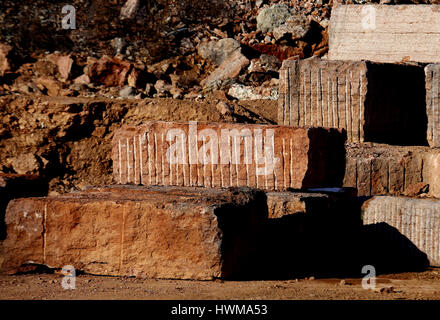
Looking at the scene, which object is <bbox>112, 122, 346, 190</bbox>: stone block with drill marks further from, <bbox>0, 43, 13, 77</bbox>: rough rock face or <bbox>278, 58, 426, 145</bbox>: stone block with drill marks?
<bbox>0, 43, 13, 77</bbox>: rough rock face

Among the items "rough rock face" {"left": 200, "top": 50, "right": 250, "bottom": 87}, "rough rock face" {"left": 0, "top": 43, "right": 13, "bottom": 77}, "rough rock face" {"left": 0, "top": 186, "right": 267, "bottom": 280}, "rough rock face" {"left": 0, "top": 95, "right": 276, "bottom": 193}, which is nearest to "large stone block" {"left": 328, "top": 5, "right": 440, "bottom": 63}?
"rough rock face" {"left": 0, "top": 95, "right": 276, "bottom": 193}

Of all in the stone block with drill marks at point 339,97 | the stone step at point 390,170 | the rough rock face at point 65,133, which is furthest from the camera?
the rough rock face at point 65,133

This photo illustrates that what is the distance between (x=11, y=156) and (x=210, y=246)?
5.20m

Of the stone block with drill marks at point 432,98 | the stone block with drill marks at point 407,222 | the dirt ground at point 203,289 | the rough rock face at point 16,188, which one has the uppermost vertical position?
the stone block with drill marks at point 432,98

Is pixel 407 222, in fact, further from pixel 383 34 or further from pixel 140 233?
pixel 383 34

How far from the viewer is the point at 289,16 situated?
1106cm

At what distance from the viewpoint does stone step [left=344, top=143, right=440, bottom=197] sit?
247 inches

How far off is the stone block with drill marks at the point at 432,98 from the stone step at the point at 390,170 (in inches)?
20.2

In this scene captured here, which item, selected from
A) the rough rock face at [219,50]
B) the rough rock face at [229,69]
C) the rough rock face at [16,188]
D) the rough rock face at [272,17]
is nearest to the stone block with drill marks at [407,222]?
the rough rock face at [16,188]

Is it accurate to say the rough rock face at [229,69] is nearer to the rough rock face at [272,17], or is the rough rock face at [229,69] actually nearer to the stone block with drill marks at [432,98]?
the rough rock face at [272,17]

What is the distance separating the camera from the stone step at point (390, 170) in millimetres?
6266

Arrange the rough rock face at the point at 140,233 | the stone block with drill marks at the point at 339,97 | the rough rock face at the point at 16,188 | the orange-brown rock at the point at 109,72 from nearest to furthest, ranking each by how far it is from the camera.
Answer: the rough rock face at the point at 140,233
the rough rock face at the point at 16,188
the stone block with drill marks at the point at 339,97
the orange-brown rock at the point at 109,72

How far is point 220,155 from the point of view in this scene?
18.1 feet

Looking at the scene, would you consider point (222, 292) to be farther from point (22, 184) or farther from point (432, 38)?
point (432, 38)
